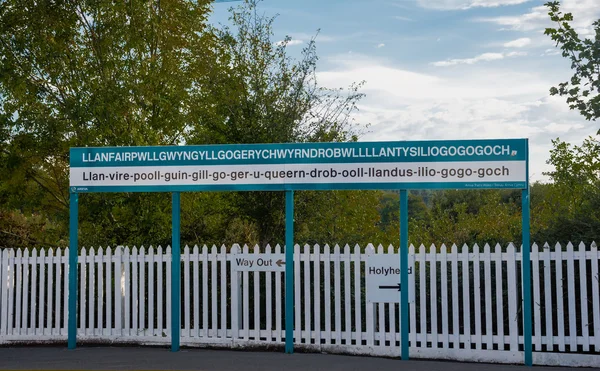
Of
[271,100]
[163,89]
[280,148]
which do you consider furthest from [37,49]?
[280,148]

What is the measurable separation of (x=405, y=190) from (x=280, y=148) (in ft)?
6.06

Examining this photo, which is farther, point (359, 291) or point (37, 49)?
point (37, 49)

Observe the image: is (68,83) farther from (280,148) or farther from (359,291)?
(359,291)

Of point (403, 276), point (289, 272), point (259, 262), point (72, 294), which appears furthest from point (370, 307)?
point (72, 294)

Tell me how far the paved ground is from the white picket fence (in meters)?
0.35

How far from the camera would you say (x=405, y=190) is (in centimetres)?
1053

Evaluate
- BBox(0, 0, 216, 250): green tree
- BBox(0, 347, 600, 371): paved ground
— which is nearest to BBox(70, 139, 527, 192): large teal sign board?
BBox(0, 347, 600, 371): paved ground

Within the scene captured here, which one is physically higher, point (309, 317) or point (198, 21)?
point (198, 21)

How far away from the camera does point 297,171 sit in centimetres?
1073

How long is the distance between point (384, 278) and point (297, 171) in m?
1.93

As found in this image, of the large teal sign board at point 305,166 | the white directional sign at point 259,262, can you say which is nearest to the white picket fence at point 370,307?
the white directional sign at point 259,262

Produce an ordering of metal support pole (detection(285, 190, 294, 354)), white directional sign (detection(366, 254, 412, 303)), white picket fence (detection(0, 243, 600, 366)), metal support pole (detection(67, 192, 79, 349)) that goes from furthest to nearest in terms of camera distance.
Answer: metal support pole (detection(67, 192, 79, 349)) < metal support pole (detection(285, 190, 294, 354)) < white directional sign (detection(366, 254, 412, 303)) < white picket fence (detection(0, 243, 600, 366))

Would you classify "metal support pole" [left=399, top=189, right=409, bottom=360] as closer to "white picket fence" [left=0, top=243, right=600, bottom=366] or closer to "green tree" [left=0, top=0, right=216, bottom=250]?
"white picket fence" [left=0, top=243, right=600, bottom=366]

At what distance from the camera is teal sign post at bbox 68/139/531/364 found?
10148mm
